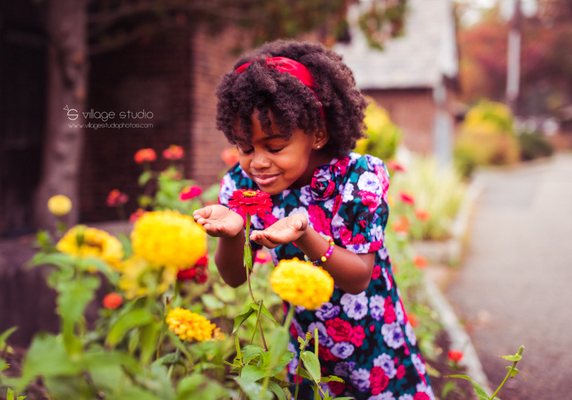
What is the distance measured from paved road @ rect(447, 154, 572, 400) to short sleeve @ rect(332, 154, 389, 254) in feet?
7.66

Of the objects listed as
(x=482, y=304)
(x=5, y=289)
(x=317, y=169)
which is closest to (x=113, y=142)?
(x=5, y=289)

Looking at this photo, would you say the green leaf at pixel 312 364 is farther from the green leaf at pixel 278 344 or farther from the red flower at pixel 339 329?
the red flower at pixel 339 329

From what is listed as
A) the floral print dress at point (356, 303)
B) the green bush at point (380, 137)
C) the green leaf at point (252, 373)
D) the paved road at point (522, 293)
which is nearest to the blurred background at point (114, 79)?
the green bush at point (380, 137)

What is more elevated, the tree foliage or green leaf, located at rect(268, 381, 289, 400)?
the tree foliage

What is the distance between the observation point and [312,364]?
3.84ft

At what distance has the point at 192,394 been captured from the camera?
2.85 ft

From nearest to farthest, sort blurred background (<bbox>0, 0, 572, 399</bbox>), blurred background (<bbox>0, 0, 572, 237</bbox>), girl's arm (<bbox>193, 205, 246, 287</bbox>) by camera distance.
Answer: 1. girl's arm (<bbox>193, 205, 246, 287</bbox>)
2. blurred background (<bbox>0, 0, 572, 399</bbox>)
3. blurred background (<bbox>0, 0, 572, 237</bbox>)

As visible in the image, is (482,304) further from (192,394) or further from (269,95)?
(192,394)

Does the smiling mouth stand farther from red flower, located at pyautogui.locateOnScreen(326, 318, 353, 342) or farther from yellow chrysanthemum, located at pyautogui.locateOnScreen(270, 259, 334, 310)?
yellow chrysanthemum, located at pyautogui.locateOnScreen(270, 259, 334, 310)

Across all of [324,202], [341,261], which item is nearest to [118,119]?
[324,202]

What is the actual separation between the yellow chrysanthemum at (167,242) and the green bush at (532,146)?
1005 inches

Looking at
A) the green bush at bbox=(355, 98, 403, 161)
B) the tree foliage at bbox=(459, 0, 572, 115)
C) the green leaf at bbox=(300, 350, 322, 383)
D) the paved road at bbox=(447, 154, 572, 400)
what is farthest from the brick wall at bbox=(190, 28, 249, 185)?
the tree foliage at bbox=(459, 0, 572, 115)

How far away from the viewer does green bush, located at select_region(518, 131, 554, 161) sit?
79.8 ft

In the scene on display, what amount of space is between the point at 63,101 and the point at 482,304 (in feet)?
13.3
